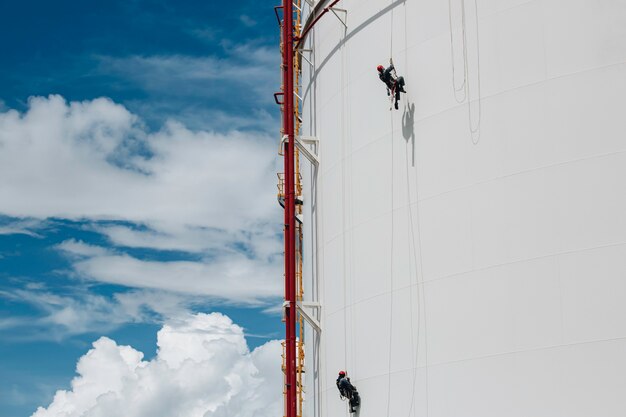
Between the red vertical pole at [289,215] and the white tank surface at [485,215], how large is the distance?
124 cm

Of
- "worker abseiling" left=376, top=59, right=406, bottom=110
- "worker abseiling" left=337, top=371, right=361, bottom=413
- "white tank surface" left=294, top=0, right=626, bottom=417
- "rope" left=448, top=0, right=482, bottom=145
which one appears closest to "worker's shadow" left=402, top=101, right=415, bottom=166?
Result: "white tank surface" left=294, top=0, right=626, bottom=417

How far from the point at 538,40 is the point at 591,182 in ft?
9.68

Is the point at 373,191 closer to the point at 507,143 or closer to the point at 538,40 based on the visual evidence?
the point at 507,143

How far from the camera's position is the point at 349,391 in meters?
18.0

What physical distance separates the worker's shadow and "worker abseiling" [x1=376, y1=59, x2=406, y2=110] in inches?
10.3

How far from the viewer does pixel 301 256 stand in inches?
895

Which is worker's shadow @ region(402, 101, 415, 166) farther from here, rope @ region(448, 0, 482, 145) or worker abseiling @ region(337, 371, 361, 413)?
worker abseiling @ region(337, 371, 361, 413)

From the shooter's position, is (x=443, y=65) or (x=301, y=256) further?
(x=301, y=256)

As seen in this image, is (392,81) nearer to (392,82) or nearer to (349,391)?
(392,82)

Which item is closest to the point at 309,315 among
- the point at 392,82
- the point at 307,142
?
the point at 307,142

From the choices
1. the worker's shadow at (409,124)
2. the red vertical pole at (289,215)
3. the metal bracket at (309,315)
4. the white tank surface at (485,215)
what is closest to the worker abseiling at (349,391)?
the white tank surface at (485,215)

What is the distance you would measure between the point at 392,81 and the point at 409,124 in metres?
0.97

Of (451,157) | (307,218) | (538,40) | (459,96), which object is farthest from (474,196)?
(307,218)

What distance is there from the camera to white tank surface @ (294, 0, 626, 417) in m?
14.6
